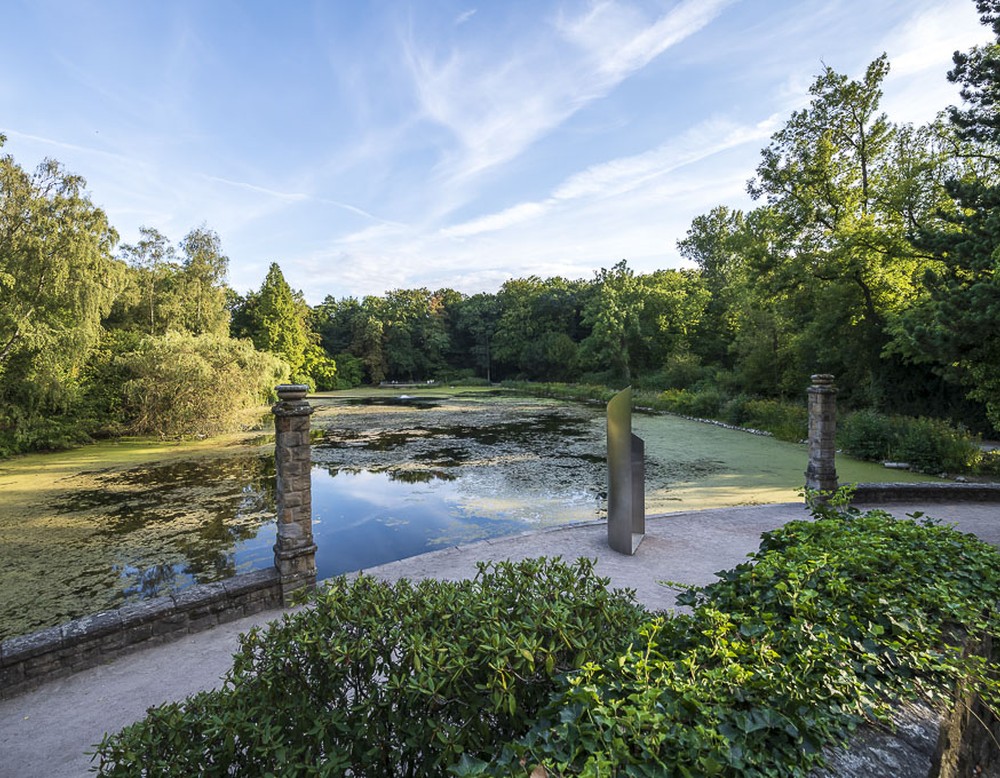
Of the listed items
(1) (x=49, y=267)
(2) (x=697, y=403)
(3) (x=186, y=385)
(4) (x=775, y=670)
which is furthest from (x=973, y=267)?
(1) (x=49, y=267)

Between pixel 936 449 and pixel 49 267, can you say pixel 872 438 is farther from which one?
pixel 49 267

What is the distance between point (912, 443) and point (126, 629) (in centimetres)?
1299

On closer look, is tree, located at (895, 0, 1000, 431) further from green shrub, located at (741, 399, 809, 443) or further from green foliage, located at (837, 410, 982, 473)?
green shrub, located at (741, 399, 809, 443)

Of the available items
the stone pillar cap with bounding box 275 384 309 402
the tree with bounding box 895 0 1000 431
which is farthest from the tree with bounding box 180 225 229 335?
the tree with bounding box 895 0 1000 431

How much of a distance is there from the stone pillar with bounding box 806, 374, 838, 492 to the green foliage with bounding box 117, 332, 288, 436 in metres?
15.4

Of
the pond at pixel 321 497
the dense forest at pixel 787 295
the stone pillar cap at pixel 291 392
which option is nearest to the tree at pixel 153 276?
the dense forest at pixel 787 295

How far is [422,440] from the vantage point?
1534cm

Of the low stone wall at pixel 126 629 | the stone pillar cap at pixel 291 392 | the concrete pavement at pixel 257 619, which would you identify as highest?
the stone pillar cap at pixel 291 392

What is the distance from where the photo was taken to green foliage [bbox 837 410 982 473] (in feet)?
30.8

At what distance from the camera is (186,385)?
14.8m

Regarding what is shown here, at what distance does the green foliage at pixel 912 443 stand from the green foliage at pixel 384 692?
11.1 m

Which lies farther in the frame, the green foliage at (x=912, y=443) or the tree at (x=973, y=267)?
the green foliage at (x=912, y=443)

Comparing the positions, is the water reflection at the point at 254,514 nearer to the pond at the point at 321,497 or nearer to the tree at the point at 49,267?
the pond at the point at 321,497

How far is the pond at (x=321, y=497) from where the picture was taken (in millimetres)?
5801
